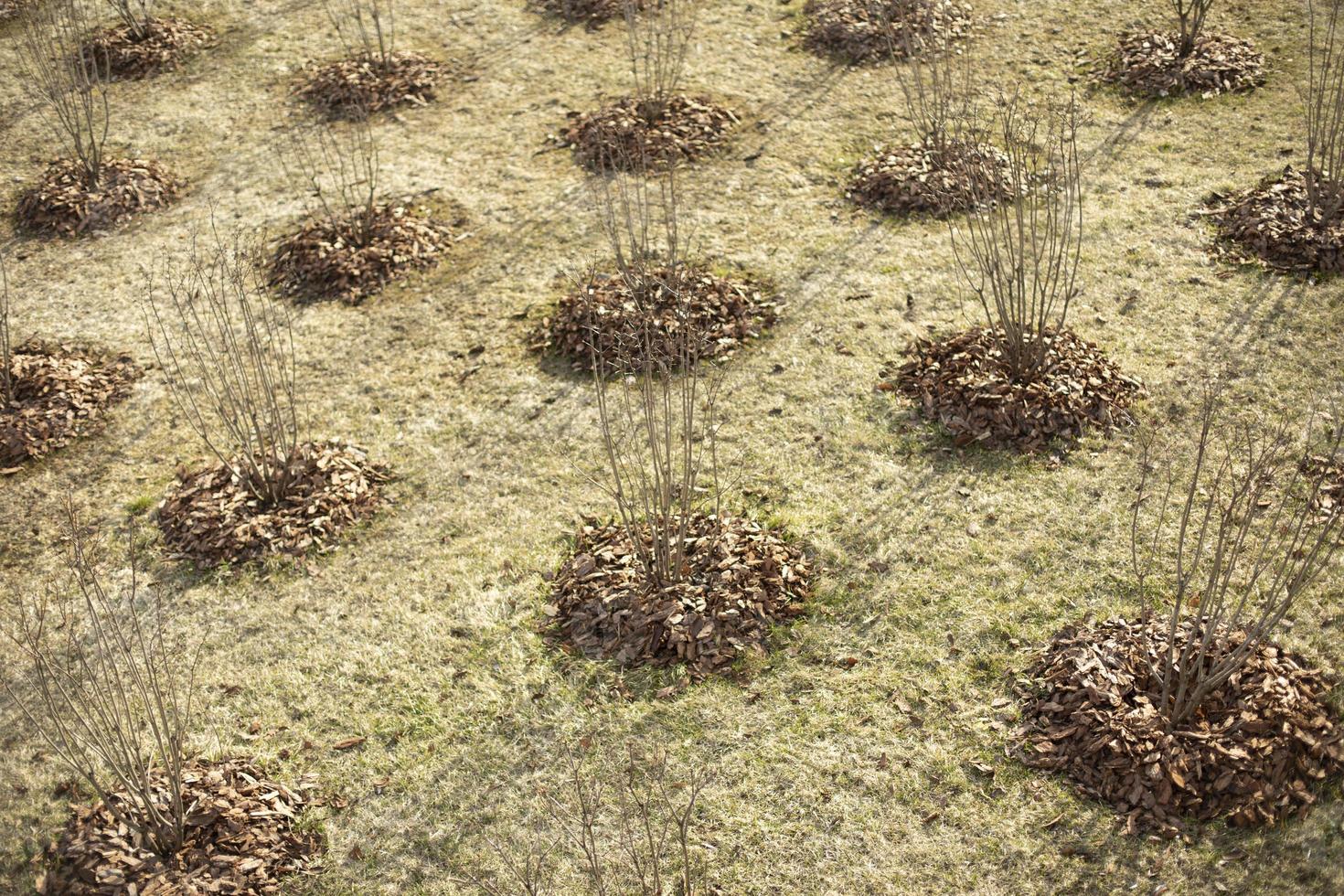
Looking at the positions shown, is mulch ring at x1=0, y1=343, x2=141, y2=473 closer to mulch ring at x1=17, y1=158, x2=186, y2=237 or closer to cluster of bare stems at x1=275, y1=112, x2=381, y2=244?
mulch ring at x1=17, y1=158, x2=186, y2=237

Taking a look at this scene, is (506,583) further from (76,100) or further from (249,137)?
(76,100)

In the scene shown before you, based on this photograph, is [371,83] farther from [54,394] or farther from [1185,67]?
[1185,67]

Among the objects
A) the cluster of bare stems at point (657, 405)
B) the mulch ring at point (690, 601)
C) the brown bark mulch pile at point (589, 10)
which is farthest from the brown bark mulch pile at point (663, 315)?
the brown bark mulch pile at point (589, 10)

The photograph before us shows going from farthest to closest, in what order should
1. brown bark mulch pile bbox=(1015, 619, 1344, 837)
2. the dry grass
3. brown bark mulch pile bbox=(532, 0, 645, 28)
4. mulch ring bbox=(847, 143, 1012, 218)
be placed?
brown bark mulch pile bbox=(532, 0, 645, 28) < mulch ring bbox=(847, 143, 1012, 218) < the dry grass < brown bark mulch pile bbox=(1015, 619, 1344, 837)

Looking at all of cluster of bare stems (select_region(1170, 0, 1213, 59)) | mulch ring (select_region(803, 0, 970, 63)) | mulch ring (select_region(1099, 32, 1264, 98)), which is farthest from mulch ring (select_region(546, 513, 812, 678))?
cluster of bare stems (select_region(1170, 0, 1213, 59))

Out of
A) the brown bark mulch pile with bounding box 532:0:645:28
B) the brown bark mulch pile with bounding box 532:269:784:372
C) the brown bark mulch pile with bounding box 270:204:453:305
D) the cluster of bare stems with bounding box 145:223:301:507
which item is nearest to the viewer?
the cluster of bare stems with bounding box 145:223:301:507

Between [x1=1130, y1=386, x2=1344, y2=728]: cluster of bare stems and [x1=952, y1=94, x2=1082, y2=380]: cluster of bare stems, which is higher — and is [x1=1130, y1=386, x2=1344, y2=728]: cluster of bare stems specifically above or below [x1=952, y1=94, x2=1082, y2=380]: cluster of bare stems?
below

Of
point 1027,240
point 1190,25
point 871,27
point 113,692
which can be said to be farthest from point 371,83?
point 1190,25
